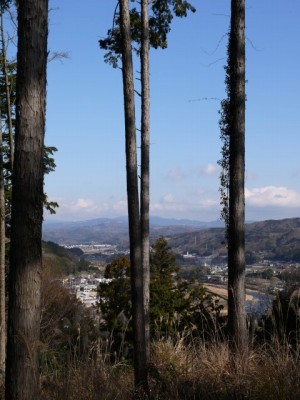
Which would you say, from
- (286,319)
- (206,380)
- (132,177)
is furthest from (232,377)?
(132,177)

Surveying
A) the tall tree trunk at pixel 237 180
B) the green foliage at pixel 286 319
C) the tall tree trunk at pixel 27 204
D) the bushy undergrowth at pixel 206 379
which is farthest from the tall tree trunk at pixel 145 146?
the tall tree trunk at pixel 27 204

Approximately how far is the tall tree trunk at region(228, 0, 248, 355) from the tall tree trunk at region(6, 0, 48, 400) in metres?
3.09

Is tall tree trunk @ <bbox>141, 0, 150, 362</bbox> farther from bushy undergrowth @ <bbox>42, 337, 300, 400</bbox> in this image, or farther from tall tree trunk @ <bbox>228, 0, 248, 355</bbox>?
bushy undergrowth @ <bbox>42, 337, 300, 400</bbox>

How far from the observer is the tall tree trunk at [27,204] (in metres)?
4.63

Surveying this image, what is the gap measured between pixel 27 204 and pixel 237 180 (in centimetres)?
339

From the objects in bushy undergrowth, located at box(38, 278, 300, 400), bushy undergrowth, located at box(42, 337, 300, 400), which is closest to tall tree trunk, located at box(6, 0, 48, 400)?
bushy undergrowth, located at box(38, 278, 300, 400)

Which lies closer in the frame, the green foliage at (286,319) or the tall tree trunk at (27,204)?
the tall tree trunk at (27,204)

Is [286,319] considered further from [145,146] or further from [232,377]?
[145,146]

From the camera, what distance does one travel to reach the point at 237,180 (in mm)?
7266

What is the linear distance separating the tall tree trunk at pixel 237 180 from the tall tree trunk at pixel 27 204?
309 centimetres

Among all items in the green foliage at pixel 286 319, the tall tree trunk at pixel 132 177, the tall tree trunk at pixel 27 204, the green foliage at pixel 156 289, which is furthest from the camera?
the green foliage at pixel 156 289

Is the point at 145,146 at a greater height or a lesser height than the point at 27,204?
greater

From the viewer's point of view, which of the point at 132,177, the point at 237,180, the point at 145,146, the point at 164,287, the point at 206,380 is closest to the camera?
the point at 206,380

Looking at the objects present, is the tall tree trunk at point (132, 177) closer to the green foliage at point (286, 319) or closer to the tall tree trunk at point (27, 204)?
the green foliage at point (286, 319)
